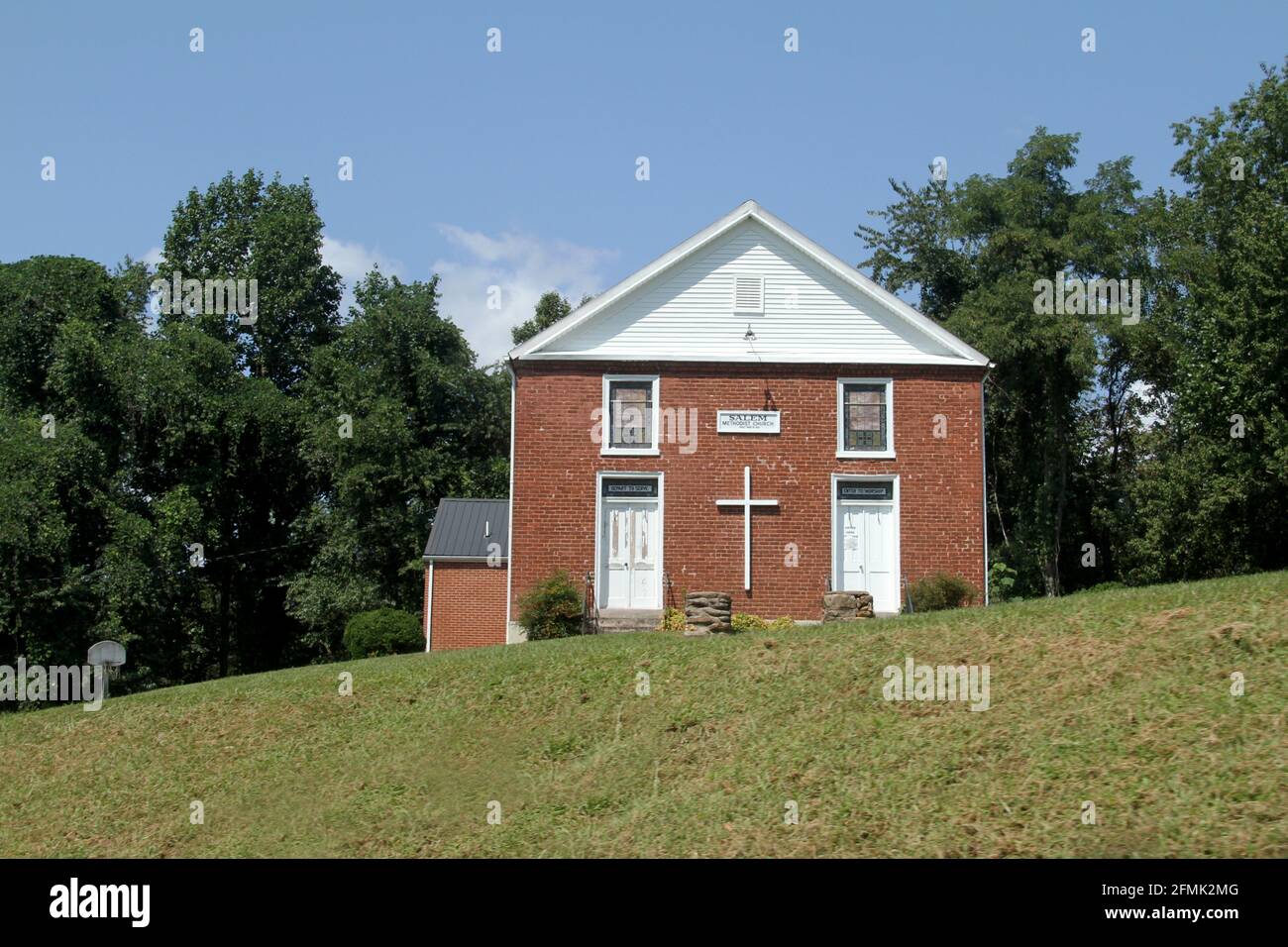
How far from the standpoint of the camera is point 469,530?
104 ft

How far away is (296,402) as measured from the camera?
146 ft

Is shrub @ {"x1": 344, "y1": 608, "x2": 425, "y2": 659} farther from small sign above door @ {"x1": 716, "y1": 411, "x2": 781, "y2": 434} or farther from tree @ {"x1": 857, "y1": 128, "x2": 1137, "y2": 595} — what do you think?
tree @ {"x1": 857, "y1": 128, "x2": 1137, "y2": 595}

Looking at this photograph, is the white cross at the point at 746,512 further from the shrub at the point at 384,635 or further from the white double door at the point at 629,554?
the shrub at the point at 384,635

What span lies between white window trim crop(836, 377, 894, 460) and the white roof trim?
0.42 meters

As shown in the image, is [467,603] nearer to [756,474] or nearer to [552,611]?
[552,611]

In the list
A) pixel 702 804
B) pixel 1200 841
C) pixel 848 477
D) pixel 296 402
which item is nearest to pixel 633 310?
pixel 848 477

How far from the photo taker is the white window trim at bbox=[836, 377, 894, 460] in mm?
25047

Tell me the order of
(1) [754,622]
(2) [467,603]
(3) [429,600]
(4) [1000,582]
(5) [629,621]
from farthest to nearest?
(4) [1000,582]
(2) [467,603]
(3) [429,600]
(5) [629,621]
(1) [754,622]

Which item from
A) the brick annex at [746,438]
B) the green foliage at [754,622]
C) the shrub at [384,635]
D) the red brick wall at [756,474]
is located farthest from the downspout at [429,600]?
the green foliage at [754,622]

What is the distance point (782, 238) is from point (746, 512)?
5520 millimetres

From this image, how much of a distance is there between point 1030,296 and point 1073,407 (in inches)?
210

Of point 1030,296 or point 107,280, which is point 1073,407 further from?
point 107,280

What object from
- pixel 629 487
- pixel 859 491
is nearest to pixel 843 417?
pixel 859 491
